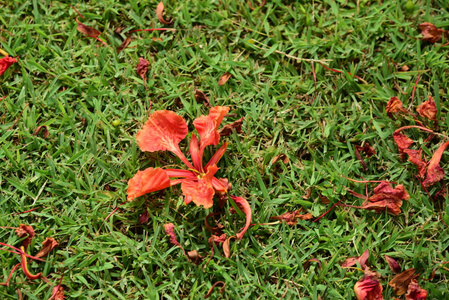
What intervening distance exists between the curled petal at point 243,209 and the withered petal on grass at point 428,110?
1361 mm

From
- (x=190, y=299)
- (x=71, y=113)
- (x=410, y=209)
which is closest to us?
(x=190, y=299)

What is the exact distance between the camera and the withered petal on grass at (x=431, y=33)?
3164mm

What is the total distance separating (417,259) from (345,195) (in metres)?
0.56

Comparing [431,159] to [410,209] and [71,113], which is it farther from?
[71,113]

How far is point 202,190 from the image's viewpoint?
8.58 feet

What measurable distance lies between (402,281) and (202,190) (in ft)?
4.26

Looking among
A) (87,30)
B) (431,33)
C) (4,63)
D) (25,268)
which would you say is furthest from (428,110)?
(4,63)

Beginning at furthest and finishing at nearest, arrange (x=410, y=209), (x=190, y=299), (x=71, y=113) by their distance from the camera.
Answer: (x=71, y=113) < (x=410, y=209) < (x=190, y=299)

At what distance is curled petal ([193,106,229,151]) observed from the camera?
2.69m

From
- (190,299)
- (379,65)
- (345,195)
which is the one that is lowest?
(190,299)

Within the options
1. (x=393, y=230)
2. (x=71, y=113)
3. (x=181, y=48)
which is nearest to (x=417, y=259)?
(x=393, y=230)

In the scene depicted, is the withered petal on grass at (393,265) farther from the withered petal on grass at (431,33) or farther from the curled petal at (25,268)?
the curled petal at (25,268)

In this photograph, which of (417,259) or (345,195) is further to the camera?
(345,195)

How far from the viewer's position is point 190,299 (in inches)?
103
